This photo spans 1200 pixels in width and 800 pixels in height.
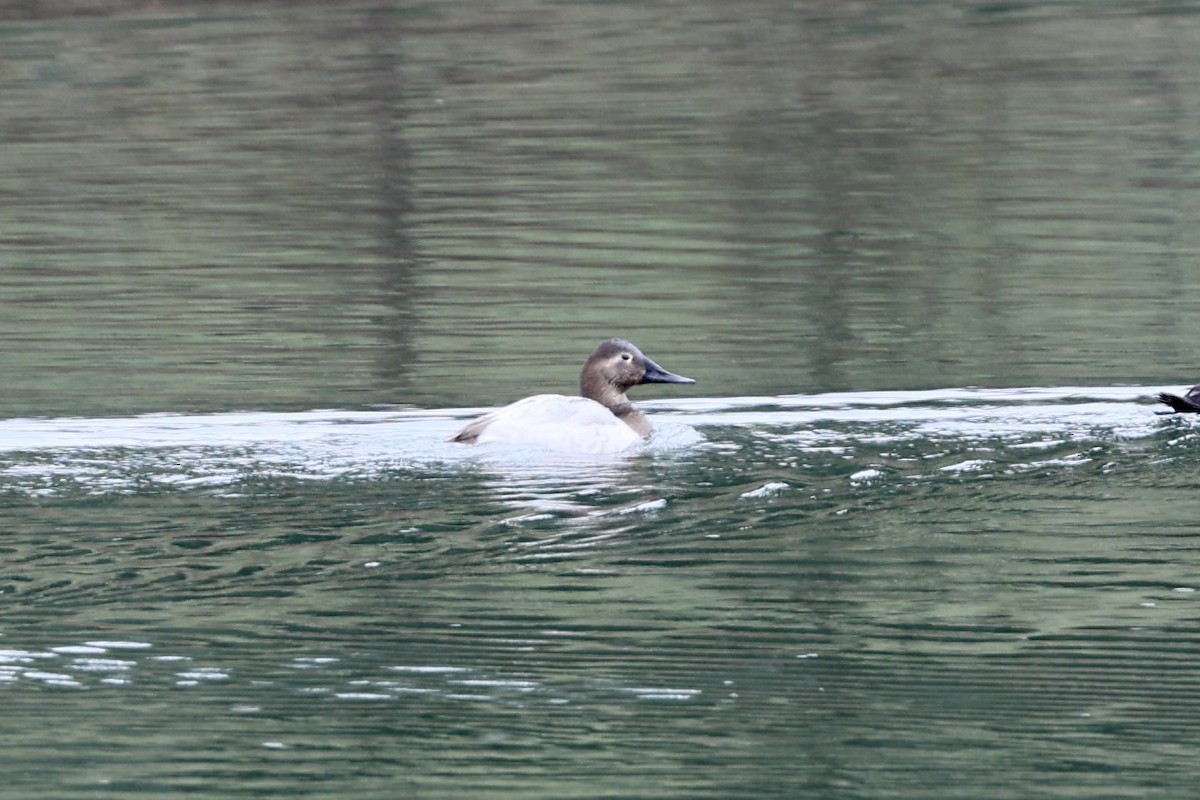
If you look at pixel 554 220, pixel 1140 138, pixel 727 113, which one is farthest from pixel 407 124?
pixel 1140 138

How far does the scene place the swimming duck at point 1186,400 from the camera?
10641 mm

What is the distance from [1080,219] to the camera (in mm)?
16938

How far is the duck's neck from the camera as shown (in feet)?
36.4

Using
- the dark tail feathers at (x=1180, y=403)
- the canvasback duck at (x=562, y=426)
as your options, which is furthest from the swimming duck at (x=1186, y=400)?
the canvasback duck at (x=562, y=426)

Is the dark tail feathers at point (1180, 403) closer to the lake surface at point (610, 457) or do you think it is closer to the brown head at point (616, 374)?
the lake surface at point (610, 457)

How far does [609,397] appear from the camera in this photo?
1132cm

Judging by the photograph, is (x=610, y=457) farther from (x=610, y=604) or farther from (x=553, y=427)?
(x=610, y=604)

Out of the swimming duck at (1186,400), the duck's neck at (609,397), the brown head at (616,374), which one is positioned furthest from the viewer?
the brown head at (616,374)

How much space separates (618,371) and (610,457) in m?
1.11

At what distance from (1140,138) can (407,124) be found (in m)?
6.71

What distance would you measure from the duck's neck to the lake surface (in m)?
0.17

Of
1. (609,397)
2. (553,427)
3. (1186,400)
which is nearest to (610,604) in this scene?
(553,427)

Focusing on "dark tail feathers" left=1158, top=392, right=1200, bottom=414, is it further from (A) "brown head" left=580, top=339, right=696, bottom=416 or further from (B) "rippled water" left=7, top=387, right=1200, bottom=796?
(A) "brown head" left=580, top=339, right=696, bottom=416

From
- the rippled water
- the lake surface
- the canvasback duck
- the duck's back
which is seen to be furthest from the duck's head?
the duck's back
